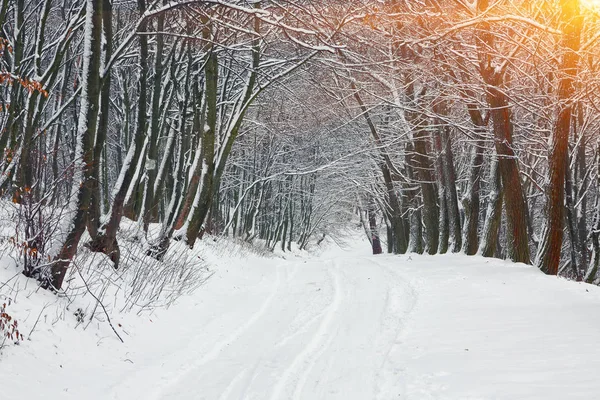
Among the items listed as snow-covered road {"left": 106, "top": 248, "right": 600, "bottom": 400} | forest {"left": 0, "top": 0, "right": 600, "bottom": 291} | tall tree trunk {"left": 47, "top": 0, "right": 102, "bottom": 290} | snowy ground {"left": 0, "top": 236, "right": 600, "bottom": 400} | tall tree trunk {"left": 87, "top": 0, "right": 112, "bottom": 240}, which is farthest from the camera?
tall tree trunk {"left": 87, "top": 0, "right": 112, "bottom": 240}

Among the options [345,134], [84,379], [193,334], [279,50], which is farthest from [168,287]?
[345,134]

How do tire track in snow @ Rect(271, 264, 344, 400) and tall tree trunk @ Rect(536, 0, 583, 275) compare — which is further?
tall tree trunk @ Rect(536, 0, 583, 275)

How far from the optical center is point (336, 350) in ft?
21.4

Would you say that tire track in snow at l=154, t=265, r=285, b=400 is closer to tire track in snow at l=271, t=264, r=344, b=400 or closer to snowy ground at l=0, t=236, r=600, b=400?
snowy ground at l=0, t=236, r=600, b=400

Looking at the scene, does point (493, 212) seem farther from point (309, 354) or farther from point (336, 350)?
point (309, 354)

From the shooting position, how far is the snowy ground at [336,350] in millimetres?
4934

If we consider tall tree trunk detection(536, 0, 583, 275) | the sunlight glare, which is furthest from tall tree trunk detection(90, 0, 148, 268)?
tall tree trunk detection(536, 0, 583, 275)

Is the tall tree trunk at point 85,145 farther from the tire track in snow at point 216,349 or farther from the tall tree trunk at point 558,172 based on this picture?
the tall tree trunk at point 558,172

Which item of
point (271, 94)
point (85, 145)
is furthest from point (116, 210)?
point (271, 94)

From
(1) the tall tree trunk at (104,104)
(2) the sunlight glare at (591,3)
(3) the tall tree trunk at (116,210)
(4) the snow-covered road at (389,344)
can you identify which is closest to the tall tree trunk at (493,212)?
(4) the snow-covered road at (389,344)

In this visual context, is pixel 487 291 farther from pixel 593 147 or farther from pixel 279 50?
pixel 593 147

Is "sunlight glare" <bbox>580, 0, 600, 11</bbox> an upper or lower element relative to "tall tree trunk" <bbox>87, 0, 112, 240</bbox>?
upper

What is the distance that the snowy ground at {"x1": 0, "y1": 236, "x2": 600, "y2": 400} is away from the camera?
16.2 feet

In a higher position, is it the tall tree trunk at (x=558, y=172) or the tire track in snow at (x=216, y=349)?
the tall tree trunk at (x=558, y=172)
